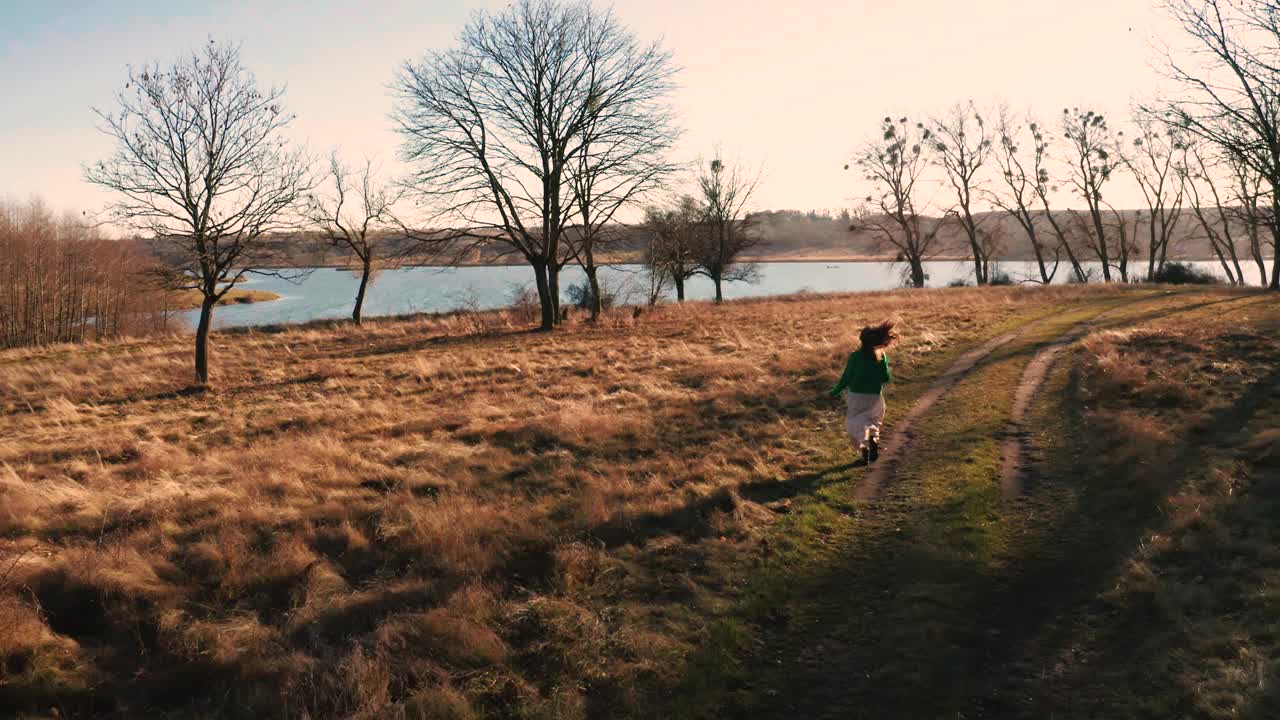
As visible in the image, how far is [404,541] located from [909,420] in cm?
811

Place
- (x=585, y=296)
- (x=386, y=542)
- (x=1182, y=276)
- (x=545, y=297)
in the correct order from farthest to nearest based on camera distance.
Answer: (x=1182, y=276)
(x=585, y=296)
(x=545, y=297)
(x=386, y=542)

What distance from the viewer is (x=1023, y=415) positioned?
36.3 ft

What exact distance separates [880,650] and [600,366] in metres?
14.3

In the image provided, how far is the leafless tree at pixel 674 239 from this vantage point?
39.0 meters

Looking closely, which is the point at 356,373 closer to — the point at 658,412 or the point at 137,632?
the point at 658,412

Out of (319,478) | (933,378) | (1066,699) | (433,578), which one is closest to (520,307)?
(933,378)

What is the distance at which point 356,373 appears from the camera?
1991 cm

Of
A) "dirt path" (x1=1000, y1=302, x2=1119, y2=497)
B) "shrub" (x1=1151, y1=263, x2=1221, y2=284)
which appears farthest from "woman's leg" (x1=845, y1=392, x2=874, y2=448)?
"shrub" (x1=1151, y1=263, x2=1221, y2=284)

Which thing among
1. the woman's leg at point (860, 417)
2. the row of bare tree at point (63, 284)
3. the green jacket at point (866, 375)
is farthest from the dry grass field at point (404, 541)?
the row of bare tree at point (63, 284)

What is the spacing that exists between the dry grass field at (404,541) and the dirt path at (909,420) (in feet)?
1.49

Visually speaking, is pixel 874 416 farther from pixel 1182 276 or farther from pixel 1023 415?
pixel 1182 276

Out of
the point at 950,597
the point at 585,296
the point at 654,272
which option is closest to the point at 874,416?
the point at 950,597

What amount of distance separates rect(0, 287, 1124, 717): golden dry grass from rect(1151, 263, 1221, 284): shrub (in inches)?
1627

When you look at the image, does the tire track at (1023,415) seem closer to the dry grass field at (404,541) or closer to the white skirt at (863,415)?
the dry grass field at (404,541)
